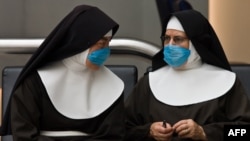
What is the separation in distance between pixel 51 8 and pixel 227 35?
1338mm

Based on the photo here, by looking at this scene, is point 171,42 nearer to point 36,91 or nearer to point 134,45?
point 36,91

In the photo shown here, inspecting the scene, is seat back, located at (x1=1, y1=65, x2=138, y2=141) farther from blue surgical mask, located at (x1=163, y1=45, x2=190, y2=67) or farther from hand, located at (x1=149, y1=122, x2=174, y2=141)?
hand, located at (x1=149, y1=122, x2=174, y2=141)

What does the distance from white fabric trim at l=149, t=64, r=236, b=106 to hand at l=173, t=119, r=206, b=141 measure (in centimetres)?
21

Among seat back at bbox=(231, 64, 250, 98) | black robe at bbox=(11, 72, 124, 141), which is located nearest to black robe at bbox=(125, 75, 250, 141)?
black robe at bbox=(11, 72, 124, 141)

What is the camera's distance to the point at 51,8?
3.52 meters

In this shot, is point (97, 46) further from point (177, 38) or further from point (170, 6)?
point (170, 6)

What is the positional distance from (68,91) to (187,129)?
1.89 feet

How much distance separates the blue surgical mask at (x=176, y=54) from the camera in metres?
2.38

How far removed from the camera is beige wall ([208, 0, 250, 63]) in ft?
11.5

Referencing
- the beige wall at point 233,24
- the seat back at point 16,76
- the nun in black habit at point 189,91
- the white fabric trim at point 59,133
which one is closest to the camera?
the white fabric trim at point 59,133

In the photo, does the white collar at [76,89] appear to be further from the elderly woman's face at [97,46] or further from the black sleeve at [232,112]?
the black sleeve at [232,112]

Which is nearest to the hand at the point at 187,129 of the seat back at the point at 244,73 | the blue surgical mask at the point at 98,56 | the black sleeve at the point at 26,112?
the blue surgical mask at the point at 98,56

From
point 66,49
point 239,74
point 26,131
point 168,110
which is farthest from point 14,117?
point 239,74

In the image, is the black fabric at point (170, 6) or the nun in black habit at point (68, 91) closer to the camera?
the nun in black habit at point (68, 91)
